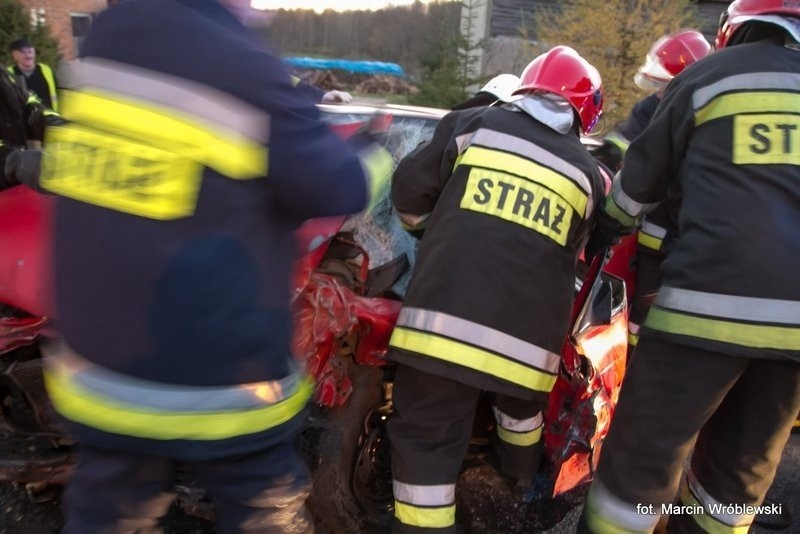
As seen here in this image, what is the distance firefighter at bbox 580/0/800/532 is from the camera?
2.00m

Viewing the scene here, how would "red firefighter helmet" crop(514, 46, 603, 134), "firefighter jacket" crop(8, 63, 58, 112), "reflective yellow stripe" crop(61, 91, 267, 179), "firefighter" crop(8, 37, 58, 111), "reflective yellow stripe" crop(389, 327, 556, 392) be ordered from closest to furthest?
"reflective yellow stripe" crop(61, 91, 267, 179) < "reflective yellow stripe" crop(389, 327, 556, 392) < "red firefighter helmet" crop(514, 46, 603, 134) < "firefighter" crop(8, 37, 58, 111) < "firefighter jacket" crop(8, 63, 58, 112)

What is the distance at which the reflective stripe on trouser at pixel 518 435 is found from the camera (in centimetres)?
253

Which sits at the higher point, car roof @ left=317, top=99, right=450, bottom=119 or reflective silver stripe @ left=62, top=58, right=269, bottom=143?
reflective silver stripe @ left=62, top=58, right=269, bottom=143

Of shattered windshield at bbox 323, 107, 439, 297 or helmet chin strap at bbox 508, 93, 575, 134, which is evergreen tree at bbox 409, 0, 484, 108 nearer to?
shattered windshield at bbox 323, 107, 439, 297

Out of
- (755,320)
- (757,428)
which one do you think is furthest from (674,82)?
(757,428)

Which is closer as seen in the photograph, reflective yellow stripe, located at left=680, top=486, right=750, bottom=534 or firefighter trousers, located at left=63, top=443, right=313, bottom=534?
firefighter trousers, located at left=63, top=443, right=313, bottom=534

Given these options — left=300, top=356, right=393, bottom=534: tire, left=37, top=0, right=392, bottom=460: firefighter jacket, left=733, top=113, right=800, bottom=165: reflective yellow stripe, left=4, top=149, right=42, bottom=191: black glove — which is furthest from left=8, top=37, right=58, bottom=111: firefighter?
left=733, top=113, right=800, bottom=165: reflective yellow stripe

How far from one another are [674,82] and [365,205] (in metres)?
1.34

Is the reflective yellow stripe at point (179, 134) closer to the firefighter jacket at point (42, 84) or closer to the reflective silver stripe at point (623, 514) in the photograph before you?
the reflective silver stripe at point (623, 514)

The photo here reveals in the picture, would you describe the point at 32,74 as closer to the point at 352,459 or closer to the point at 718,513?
the point at 352,459

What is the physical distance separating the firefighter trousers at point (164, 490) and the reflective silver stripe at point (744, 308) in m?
1.33

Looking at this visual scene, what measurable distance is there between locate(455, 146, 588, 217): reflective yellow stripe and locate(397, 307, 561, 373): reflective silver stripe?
1.70 feet

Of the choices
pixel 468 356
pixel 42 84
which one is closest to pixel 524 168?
pixel 468 356

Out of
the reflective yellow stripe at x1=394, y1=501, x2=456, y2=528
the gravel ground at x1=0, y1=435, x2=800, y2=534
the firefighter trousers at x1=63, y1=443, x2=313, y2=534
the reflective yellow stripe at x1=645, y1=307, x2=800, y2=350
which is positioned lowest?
the gravel ground at x1=0, y1=435, x2=800, y2=534
